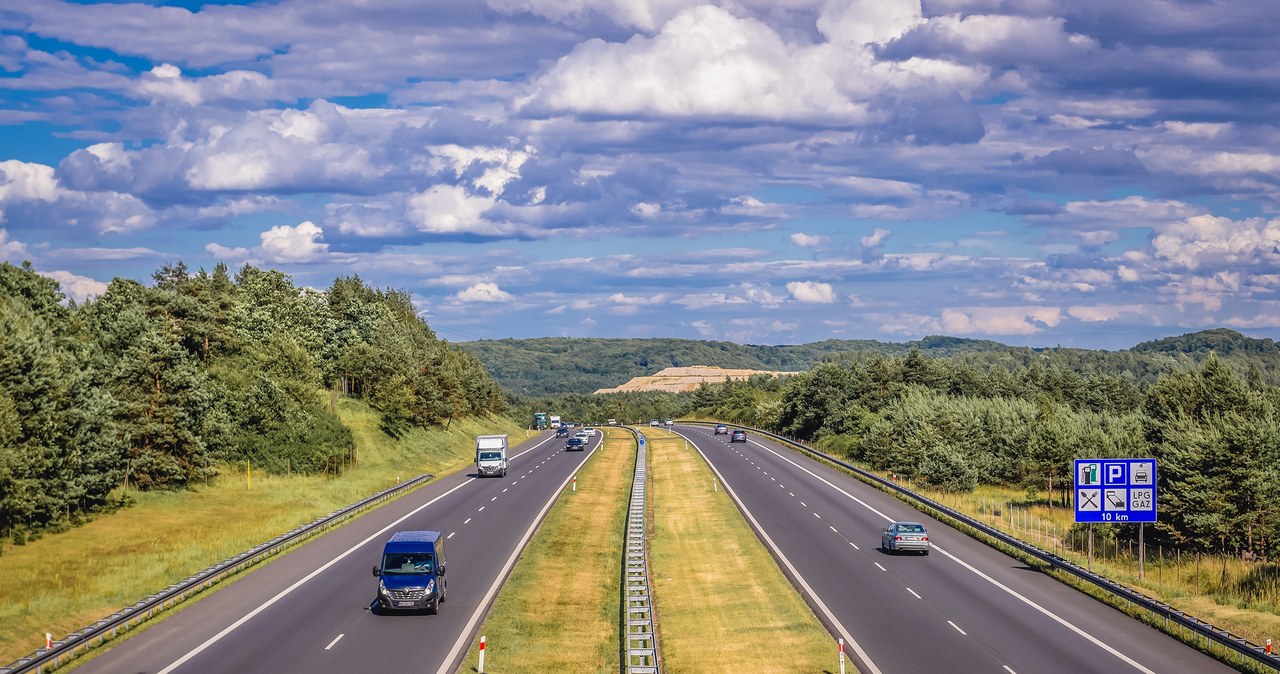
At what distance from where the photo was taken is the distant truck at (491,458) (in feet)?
294

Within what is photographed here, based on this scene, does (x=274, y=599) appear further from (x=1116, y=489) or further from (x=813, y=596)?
(x=1116, y=489)

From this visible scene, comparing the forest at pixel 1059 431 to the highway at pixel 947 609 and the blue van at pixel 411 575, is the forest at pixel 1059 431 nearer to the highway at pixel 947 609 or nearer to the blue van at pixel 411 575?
the highway at pixel 947 609

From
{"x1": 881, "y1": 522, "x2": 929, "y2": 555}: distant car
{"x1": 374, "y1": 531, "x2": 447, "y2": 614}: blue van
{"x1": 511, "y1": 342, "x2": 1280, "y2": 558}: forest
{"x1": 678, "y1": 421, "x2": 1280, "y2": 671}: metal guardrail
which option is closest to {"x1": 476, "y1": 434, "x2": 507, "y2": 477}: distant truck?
{"x1": 511, "y1": 342, "x2": 1280, "y2": 558}: forest

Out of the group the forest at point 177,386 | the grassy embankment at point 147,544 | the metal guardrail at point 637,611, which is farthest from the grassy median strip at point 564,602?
the forest at point 177,386

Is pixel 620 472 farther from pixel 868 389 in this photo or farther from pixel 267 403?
pixel 868 389

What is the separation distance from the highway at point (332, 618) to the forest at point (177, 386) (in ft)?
45.0

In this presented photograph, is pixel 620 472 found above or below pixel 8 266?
below

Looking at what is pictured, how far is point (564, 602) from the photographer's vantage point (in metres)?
39.9

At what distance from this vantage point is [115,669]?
27938 mm

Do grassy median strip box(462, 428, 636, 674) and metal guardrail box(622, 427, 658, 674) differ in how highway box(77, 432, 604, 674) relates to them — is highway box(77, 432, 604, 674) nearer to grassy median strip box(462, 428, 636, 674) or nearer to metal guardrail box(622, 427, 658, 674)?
grassy median strip box(462, 428, 636, 674)

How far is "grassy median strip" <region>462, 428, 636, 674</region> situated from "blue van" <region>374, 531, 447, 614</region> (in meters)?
2.06

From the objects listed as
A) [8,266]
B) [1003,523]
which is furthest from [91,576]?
[8,266]

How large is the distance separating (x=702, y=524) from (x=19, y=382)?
115 feet

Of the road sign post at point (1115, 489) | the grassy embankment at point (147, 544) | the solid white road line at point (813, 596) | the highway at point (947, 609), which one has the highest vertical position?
the road sign post at point (1115, 489)
